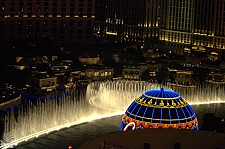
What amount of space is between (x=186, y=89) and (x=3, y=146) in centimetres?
2285

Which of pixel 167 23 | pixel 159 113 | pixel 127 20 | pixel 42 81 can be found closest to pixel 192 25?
pixel 167 23

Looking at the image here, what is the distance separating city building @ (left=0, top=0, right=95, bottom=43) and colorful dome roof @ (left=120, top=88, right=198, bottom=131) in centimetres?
4328

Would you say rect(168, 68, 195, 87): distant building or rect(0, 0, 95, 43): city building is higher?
→ rect(0, 0, 95, 43): city building

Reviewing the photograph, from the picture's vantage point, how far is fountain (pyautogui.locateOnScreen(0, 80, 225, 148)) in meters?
33.8

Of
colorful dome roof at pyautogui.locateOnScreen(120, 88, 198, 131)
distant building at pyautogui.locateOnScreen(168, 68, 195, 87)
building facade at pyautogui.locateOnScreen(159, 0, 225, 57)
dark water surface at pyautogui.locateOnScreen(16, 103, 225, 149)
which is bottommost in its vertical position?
dark water surface at pyautogui.locateOnScreen(16, 103, 225, 149)

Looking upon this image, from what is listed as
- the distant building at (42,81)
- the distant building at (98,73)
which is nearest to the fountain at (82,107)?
the distant building at (98,73)

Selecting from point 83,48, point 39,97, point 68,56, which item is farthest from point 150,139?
point 83,48

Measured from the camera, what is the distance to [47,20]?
72.5 meters

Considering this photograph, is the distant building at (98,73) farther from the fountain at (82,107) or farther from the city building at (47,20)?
the city building at (47,20)

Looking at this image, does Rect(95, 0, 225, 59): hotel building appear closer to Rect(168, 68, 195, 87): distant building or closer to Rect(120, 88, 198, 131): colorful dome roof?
Rect(168, 68, 195, 87): distant building

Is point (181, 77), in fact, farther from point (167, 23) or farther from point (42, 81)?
point (167, 23)

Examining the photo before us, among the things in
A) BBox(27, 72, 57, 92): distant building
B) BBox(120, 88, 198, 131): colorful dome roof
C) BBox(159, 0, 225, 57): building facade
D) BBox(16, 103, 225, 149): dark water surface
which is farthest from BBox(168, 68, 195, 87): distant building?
BBox(120, 88, 198, 131): colorful dome roof

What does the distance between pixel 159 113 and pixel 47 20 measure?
47852 millimetres

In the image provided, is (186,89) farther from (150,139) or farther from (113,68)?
(150,139)
